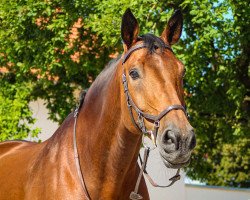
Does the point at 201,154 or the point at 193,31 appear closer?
the point at 193,31

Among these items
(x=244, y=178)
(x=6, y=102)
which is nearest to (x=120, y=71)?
(x=6, y=102)

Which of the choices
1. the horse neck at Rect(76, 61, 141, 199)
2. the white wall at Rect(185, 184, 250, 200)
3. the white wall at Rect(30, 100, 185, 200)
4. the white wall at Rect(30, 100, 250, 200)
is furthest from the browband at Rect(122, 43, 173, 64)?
the white wall at Rect(185, 184, 250, 200)

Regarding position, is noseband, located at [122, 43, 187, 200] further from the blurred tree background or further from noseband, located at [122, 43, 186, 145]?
the blurred tree background

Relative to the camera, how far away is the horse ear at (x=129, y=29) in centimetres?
352

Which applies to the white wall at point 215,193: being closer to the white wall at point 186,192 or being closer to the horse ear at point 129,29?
the white wall at point 186,192

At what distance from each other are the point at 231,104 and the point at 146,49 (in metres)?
6.33

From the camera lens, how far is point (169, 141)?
3057 millimetres

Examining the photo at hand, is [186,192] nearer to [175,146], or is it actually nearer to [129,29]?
[129,29]

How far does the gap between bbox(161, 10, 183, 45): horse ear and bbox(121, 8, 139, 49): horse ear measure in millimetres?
236

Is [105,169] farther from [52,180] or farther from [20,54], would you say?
[20,54]

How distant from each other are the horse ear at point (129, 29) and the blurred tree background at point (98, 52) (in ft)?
13.0

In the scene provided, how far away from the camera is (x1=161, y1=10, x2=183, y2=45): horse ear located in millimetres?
3674

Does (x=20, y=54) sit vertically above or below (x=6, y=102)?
above

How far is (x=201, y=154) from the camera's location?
1202cm
